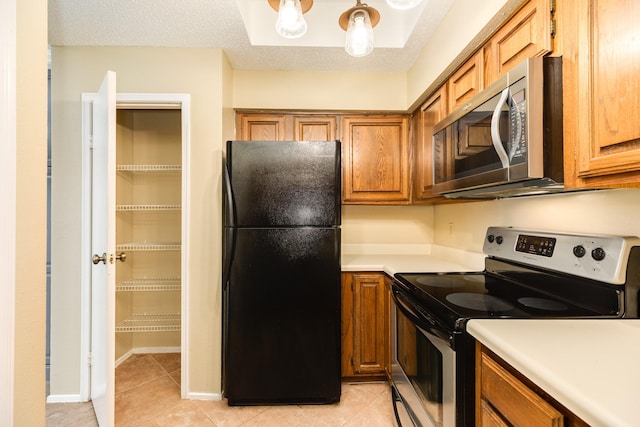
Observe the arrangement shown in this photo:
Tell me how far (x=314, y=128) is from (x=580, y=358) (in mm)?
2185

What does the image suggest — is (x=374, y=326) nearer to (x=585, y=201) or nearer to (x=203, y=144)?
(x=585, y=201)

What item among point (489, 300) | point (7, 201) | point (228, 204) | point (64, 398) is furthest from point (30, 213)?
point (64, 398)

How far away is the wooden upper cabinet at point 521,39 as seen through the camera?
111cm

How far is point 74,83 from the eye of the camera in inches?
81.9

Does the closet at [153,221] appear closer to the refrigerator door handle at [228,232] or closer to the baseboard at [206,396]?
the baseboard at [206,396]

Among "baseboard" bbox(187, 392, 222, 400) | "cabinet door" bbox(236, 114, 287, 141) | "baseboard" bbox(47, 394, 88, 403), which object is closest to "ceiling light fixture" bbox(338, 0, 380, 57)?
"cabinet door" bbox(236, 114, 287, 141)

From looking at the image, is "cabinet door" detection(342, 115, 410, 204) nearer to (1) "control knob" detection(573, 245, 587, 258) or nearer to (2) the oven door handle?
(2) the oven door handle

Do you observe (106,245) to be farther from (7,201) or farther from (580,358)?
(580,358)

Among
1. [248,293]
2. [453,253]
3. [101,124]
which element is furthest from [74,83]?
[453,253]

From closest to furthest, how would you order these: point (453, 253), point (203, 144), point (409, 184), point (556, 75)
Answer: point (556, 75) < point (203, 144) < point (453, 253) < point (409, 184)

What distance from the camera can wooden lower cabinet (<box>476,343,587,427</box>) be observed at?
70 cm

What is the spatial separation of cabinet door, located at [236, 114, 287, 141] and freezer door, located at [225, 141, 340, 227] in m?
0.59

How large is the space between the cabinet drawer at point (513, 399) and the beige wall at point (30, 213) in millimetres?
1333

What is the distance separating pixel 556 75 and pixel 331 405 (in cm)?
211
